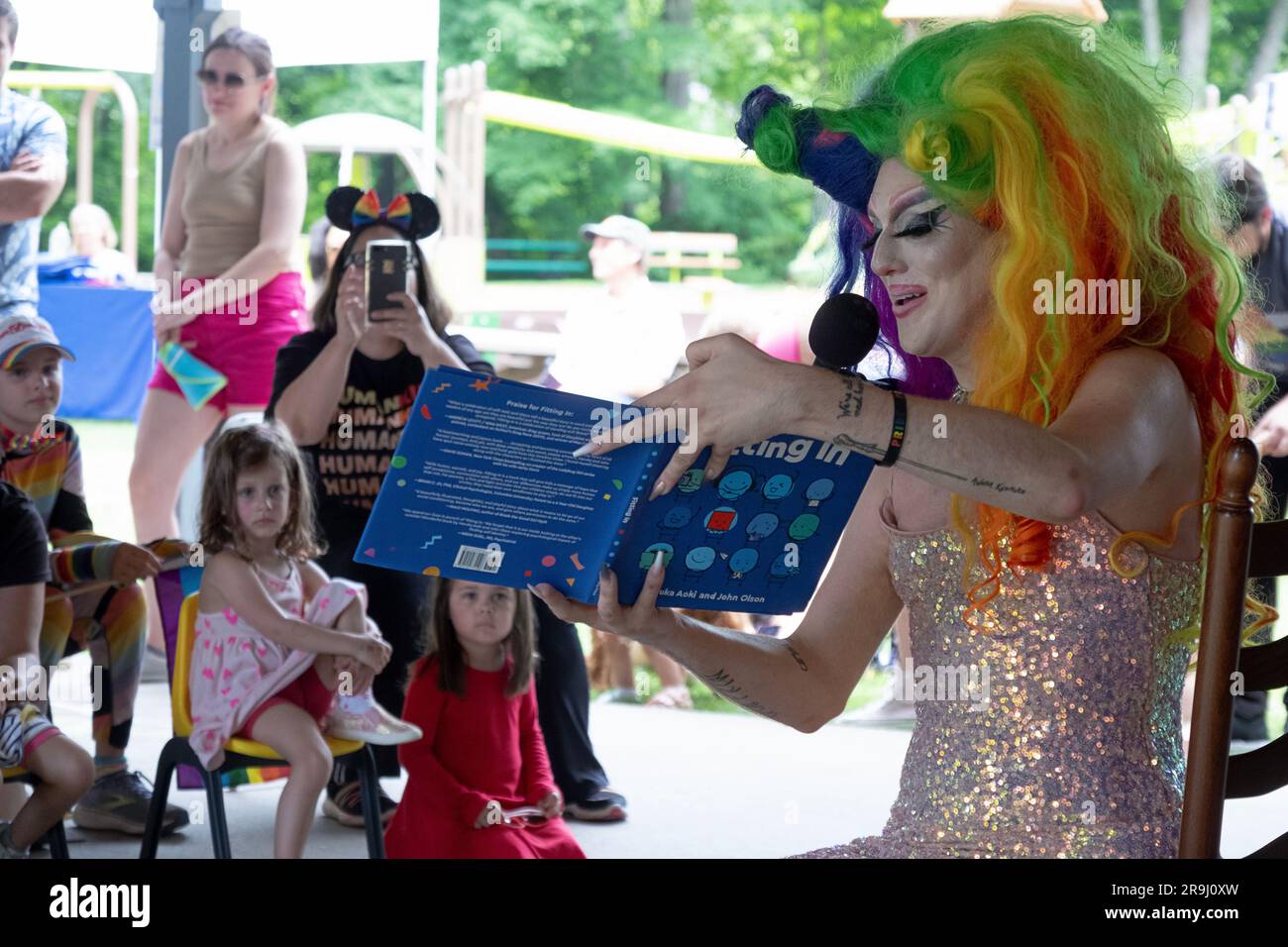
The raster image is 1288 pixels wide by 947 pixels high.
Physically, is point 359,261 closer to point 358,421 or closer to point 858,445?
point 358,421

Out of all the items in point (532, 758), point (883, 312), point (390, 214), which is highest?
point (390, 214)

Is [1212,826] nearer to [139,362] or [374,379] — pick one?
[374,379]

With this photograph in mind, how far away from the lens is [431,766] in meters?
2.86

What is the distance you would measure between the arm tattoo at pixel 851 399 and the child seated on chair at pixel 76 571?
196 cm

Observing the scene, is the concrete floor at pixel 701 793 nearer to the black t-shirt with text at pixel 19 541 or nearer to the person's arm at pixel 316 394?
the black t-shirt with text at pixel 19 541

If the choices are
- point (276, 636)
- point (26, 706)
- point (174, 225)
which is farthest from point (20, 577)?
point (174, 225)

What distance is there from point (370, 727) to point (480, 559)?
1.51 meters

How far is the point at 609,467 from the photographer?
137 centimetres

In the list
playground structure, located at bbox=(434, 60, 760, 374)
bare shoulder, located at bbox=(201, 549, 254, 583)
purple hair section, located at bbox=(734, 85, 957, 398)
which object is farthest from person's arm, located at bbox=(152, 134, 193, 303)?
playground structure, located at bbox=(434, 60, 760, 374)

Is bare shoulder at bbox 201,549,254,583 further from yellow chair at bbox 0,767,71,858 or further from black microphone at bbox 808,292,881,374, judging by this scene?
black microphone at bbox 808,292,881,374

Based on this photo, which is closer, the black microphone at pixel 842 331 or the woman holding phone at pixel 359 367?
the black microphone at pixel 842 331

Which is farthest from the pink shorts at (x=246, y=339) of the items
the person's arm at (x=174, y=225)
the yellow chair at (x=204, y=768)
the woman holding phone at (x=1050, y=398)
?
the woman holding phone at (x=1050, y=398)

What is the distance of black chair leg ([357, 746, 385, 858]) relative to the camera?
2816mm

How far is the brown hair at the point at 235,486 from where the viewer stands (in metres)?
2.92
